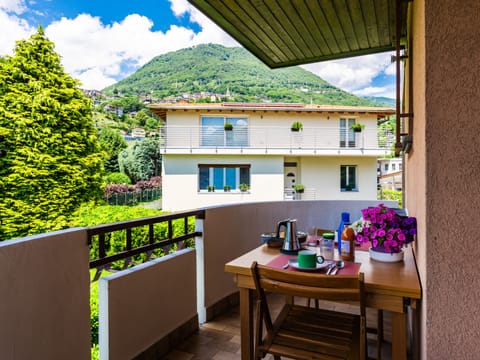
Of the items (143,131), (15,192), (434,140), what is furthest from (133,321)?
(143,131)

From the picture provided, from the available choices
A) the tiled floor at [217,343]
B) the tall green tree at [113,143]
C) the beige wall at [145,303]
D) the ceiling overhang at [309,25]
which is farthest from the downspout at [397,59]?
the tall green tree at [113,143]

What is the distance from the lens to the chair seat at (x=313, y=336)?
147 centimetres

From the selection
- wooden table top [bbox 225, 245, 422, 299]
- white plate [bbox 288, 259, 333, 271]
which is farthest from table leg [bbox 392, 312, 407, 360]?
white plate [bbox 288, 259, 333, 271]

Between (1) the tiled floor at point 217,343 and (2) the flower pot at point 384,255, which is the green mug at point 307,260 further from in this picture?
(1) the tiled floor at point 217,343

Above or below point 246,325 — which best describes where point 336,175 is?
above

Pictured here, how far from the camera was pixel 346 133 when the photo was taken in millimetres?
12617

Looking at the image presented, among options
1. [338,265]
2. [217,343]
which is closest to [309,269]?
[338,265]

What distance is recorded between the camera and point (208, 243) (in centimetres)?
Answer: 288

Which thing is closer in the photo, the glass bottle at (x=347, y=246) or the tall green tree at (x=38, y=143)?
the glass bottle at (x=347, y=246)

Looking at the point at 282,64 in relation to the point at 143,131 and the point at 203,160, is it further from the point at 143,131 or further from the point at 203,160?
the point at 143,131

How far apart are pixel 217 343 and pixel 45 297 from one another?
1.39m

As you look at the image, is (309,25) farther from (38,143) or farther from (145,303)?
(38,143)

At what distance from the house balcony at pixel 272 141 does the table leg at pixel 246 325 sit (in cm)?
1038

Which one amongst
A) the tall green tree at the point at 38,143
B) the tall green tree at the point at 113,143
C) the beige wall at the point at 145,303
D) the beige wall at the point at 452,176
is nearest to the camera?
the beige wall at the point at 452,176
